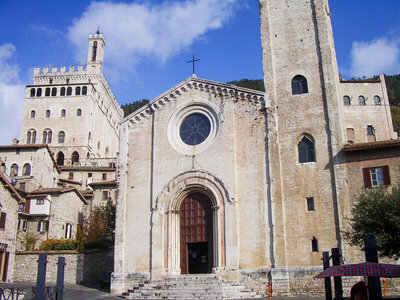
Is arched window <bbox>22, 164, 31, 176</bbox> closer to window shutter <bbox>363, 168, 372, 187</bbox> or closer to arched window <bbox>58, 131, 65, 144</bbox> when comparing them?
arched window <bbox>58, 131, 65, 144</bbox>

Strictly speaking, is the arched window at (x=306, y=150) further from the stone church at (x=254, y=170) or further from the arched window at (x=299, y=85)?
the arched window at (x=299, y=85)

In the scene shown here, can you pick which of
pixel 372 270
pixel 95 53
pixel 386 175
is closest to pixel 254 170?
pixel 386 175

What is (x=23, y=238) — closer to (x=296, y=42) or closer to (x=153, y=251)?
(x=153, y=251)

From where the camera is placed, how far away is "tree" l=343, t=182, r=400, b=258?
18531 mm

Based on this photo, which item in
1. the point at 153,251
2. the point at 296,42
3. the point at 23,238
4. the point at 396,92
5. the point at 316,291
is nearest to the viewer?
the point at 316,291

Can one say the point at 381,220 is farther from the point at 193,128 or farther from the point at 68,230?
the point at 68,230

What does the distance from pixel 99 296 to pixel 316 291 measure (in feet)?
41.9

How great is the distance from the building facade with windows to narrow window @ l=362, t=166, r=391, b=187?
5469cm

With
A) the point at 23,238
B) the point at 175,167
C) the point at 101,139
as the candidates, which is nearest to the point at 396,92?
the point at 101,139

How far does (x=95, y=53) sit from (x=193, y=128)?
60179 mm

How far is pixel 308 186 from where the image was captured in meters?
25.8

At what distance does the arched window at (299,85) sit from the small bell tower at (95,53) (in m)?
60.7

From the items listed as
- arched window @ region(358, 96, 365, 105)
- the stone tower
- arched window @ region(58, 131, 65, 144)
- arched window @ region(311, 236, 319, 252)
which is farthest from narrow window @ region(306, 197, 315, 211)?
arched window @ region(58, 131, 65, 144)

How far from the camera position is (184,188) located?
28281 millimetres
